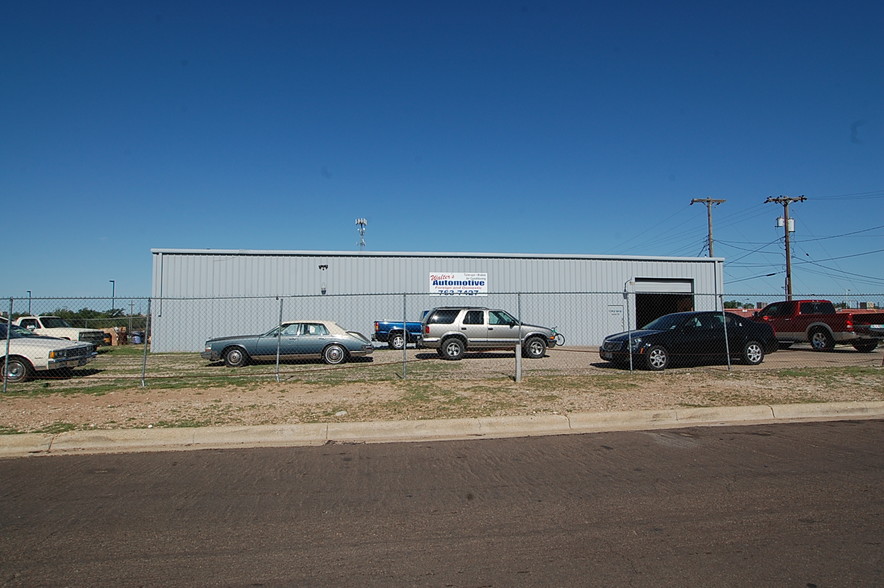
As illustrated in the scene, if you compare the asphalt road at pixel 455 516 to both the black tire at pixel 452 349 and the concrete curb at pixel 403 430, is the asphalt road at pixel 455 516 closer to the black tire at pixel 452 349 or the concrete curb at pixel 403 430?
the concrete curb at pixel 403 430

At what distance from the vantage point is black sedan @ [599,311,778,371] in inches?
523

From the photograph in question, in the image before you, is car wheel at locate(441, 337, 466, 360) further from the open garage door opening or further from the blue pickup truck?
the open garage door opening

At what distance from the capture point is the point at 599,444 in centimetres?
693

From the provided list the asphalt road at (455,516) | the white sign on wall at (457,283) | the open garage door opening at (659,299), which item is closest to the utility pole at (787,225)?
the open garage door opening at (659,299)

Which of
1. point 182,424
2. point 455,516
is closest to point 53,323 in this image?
point 182,424

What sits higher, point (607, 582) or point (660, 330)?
point (660, 330)

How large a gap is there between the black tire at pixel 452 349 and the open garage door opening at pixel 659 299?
1249cm

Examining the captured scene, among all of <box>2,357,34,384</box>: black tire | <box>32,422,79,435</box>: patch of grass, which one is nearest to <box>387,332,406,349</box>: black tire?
<box>2,357,34,384</box>: black tire

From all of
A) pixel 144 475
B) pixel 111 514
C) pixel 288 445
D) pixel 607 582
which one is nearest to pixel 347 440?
pixel 288 445

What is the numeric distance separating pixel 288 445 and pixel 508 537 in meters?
3.90

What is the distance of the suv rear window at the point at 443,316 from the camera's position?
57.2 ft

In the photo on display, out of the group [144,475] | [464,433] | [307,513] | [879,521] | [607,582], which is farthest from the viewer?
[464,433]

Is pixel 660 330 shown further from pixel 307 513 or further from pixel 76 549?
pixel 76 549

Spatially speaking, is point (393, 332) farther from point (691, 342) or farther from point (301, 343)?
point (691, 342)
